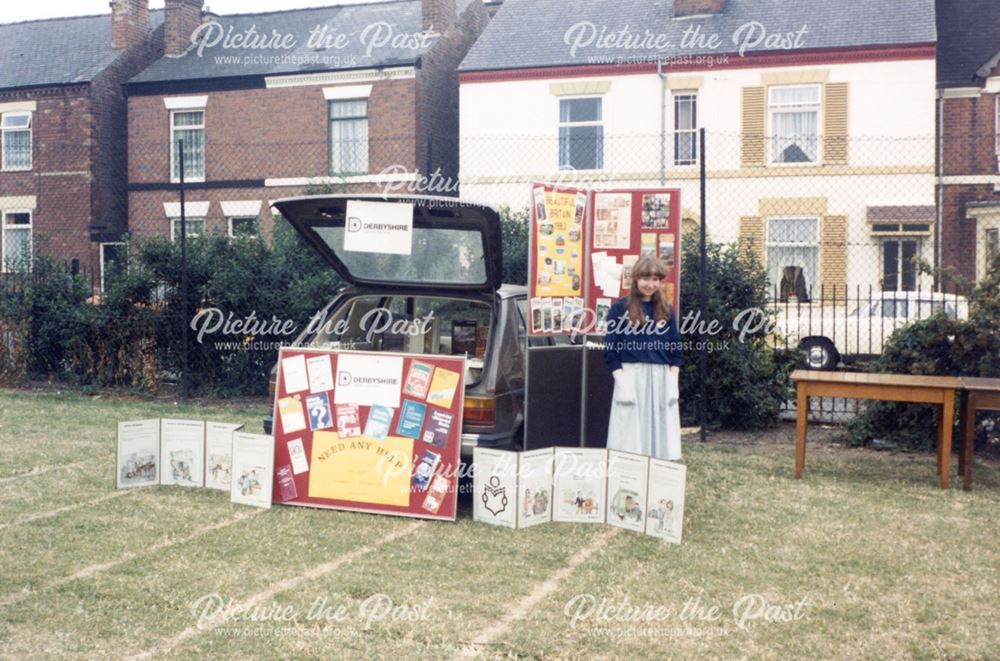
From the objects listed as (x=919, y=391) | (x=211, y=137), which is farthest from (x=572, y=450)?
(x=211, y=137)

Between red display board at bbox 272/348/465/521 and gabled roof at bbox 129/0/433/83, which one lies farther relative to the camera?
gabled roof at bbox 129/0/433/83

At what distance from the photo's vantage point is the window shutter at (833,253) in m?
20.4

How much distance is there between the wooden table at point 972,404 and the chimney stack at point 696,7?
18.2 metres

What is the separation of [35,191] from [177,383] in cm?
1735

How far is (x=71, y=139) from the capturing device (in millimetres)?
26938

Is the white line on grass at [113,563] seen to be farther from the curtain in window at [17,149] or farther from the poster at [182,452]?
the curtain in window at [17,149]

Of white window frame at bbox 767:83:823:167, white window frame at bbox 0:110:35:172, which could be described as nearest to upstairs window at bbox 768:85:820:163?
white window frame at bbox 767:83:823:167

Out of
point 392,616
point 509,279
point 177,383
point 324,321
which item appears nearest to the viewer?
point 392,616

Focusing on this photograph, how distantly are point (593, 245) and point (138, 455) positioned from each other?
12.4 feet

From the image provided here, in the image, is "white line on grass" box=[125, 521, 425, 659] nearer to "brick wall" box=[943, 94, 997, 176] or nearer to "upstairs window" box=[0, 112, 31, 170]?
"brick wall" box=[943, 94, 997, 176]

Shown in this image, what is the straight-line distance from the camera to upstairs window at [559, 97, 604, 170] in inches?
920

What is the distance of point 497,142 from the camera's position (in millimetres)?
23875

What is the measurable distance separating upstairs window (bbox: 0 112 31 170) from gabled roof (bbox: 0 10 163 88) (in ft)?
2.87

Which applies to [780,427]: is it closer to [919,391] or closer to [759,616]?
[919,391]
